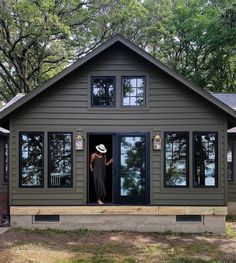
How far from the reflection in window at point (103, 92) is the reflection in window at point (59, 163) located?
1159 mm

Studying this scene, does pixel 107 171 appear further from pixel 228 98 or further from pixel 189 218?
pixel 228 98

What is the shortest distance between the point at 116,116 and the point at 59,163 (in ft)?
6.34

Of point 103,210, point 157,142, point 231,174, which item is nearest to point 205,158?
point 157,142

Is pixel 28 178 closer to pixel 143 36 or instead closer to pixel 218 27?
pixel 218 27

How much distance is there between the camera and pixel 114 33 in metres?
25.8

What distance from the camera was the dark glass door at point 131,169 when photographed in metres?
9.84

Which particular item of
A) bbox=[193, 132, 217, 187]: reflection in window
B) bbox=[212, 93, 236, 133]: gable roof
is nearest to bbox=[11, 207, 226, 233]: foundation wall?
bbox=[193, 132, 217, 187]: reflection in window

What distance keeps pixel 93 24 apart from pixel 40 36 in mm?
4335

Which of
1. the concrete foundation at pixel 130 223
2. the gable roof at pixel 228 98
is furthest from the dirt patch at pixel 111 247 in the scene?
the gable roof at pixel 228 98

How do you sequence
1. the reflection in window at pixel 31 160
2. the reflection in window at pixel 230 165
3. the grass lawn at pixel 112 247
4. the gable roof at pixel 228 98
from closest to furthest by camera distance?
the grass lawn at pixel 112 247 < the reflection in window at pixel 31 160 < the reflection in window at pixel 230 165 < the gable roof at pixel 228 98

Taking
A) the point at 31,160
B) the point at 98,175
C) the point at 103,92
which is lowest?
the point at 98,175

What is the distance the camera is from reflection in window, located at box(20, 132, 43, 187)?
983cm

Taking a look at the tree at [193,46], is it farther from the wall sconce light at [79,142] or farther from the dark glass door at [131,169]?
the wall sconce light at [79,142]

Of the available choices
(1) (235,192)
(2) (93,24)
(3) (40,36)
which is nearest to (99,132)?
(1) (235,192)
